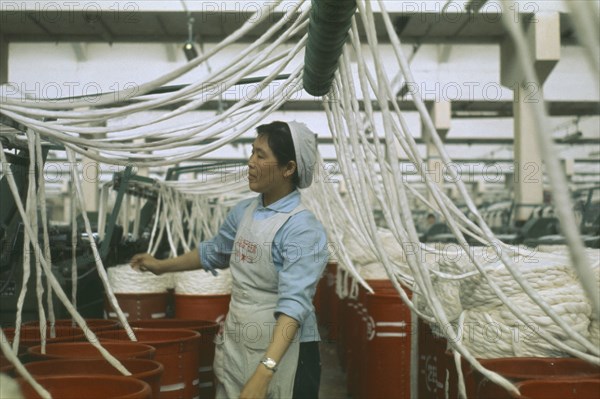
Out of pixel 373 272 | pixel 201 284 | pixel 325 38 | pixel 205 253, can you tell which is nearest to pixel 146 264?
pixel 205 253

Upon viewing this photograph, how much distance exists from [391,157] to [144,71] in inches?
248

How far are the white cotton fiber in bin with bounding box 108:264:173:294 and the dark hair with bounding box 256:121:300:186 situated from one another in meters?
1.48

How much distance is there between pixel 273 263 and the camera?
1.39m

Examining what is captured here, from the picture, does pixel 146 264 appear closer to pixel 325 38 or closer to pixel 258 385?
pixel 258 385

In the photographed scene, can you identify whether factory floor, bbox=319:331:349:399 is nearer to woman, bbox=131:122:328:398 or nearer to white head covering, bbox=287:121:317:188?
woman, bbox=131:122:328:398

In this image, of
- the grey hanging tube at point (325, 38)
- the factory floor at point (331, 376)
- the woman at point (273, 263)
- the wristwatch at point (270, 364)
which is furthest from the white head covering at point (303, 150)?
the factory floor at point (331, 376)

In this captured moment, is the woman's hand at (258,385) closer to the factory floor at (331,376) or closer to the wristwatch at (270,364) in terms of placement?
the wristwatch at (270,364)

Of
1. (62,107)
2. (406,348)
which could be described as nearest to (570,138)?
(406,348)

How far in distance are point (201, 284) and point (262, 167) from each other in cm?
139

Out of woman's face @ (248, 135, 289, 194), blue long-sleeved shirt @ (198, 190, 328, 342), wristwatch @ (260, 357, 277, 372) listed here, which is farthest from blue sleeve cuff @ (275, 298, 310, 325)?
woman's face @ (248, 135, 289, 194)

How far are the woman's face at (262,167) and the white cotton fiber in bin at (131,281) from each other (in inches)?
57.1

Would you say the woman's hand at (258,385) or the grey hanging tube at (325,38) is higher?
the grey hanging tube at (325,38)

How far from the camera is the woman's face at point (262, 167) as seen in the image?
4.67ft

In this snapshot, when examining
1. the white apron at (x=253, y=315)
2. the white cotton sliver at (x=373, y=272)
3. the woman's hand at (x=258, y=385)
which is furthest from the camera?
the white cotton sliver at (x=373, y=272)
